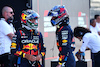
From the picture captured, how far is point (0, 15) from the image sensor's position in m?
7.05

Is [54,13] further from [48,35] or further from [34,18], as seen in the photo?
[48,35]

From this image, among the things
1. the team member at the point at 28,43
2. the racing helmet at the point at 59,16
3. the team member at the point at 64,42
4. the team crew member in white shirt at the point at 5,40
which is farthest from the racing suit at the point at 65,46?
the team crew member in white shirt at the point at 5,40

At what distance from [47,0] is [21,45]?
9.67 feet

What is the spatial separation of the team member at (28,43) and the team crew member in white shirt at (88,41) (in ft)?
4.04

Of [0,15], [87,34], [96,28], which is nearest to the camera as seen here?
[87,34]

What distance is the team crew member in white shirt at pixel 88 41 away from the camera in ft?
19.4

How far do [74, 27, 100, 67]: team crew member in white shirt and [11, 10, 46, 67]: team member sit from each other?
1232mm

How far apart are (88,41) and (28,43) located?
169 centimetres

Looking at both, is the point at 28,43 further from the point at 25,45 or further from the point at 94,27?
the point at 94,27

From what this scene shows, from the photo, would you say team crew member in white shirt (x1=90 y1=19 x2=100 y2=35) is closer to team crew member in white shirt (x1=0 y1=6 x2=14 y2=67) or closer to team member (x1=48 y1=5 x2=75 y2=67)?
team crew member in white shirt (x1=0 y1=6 x2=14 y2=67)

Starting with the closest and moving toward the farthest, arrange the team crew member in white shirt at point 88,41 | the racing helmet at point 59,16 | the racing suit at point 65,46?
the racing suit at point 65,46 < the racing helmet at point 59,16 < the team crew member in white shirt at point 88,41

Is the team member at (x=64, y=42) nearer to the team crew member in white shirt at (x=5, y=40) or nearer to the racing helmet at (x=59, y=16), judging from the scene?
the racing helmet at (x=59, y=16)

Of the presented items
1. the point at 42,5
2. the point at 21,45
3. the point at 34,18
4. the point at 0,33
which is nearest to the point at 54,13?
the point at 34,18

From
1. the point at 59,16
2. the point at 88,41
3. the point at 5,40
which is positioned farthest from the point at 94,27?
the point at 59,16
